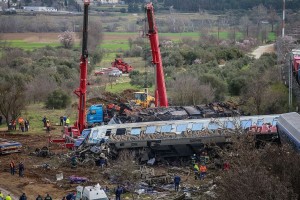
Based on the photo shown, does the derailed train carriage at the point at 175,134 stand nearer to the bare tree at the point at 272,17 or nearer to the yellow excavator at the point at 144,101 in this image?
the yellow excavator at the point at 144,101

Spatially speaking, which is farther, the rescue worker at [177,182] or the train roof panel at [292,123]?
the rescue worker at [177,182]

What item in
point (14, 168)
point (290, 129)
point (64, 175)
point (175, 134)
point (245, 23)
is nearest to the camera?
point (290, 129)

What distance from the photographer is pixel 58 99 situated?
48.3m

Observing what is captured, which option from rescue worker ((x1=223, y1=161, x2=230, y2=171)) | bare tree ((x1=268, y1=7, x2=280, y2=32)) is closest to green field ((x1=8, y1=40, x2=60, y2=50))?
bare tree ((x1=268, y1=7, x2=280, y2=32))

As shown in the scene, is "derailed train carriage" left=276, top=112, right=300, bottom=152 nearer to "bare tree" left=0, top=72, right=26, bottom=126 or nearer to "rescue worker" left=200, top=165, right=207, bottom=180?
"rescue worker" left=200, top=165, right=207, bottom=180

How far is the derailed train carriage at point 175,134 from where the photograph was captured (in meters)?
30.8

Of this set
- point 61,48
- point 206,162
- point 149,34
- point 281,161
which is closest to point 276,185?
point 281,161

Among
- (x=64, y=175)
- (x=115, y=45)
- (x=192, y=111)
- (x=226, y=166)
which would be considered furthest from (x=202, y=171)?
(x=115, y=45)

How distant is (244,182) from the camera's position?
18328 millimetres

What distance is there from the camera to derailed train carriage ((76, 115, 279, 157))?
30.8m

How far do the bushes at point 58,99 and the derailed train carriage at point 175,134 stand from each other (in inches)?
638

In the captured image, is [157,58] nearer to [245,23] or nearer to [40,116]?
[40,116]

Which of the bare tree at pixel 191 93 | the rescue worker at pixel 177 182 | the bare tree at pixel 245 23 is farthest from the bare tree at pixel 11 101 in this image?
the bare tree at pixel 245 23

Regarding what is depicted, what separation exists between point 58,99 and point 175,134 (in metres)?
18.9
